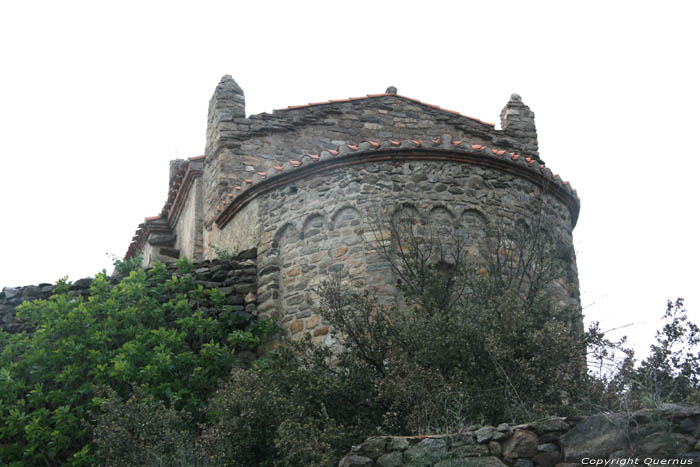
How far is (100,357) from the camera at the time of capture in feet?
33.2

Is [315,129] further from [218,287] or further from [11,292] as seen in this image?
[11,292]

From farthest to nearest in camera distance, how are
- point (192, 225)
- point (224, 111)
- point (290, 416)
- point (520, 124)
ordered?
point (520, 124), point (192, 225), point (224, 111), point (290, 416)

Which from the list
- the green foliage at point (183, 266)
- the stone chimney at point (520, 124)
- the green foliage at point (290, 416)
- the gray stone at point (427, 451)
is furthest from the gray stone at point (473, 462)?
the stone chimney at point (520, 124)

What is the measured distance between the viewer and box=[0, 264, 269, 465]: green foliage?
31.5ft

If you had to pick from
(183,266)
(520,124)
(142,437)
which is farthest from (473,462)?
(520,124)

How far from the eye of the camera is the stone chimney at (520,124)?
51.2 feet

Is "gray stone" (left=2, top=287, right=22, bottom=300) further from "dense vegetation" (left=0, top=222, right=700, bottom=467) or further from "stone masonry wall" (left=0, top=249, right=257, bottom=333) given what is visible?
"dense vegetation" (left=0, top=222, right=700, bottom=467)

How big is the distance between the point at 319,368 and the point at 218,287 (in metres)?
3.40

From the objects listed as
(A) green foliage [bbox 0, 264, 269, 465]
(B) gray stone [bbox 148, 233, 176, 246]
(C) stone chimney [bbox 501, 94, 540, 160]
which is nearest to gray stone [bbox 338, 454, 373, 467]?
(A) green foliage [bbox 0, 264, 269, 465]

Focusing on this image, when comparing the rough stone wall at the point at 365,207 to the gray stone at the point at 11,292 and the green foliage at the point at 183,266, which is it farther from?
the gray stone at the point at 11,292

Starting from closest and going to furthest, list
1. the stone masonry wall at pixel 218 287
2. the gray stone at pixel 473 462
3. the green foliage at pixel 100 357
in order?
1. the gray stone at pixel 473 462
2. the green foliage at pixel 100 357
3. the stone masonry wall at pixel 218 287

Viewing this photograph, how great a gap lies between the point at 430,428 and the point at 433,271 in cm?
300

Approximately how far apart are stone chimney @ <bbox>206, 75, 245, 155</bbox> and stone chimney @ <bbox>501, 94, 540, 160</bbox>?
4.80 meters

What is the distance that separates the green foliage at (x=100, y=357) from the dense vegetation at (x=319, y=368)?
20 mm
